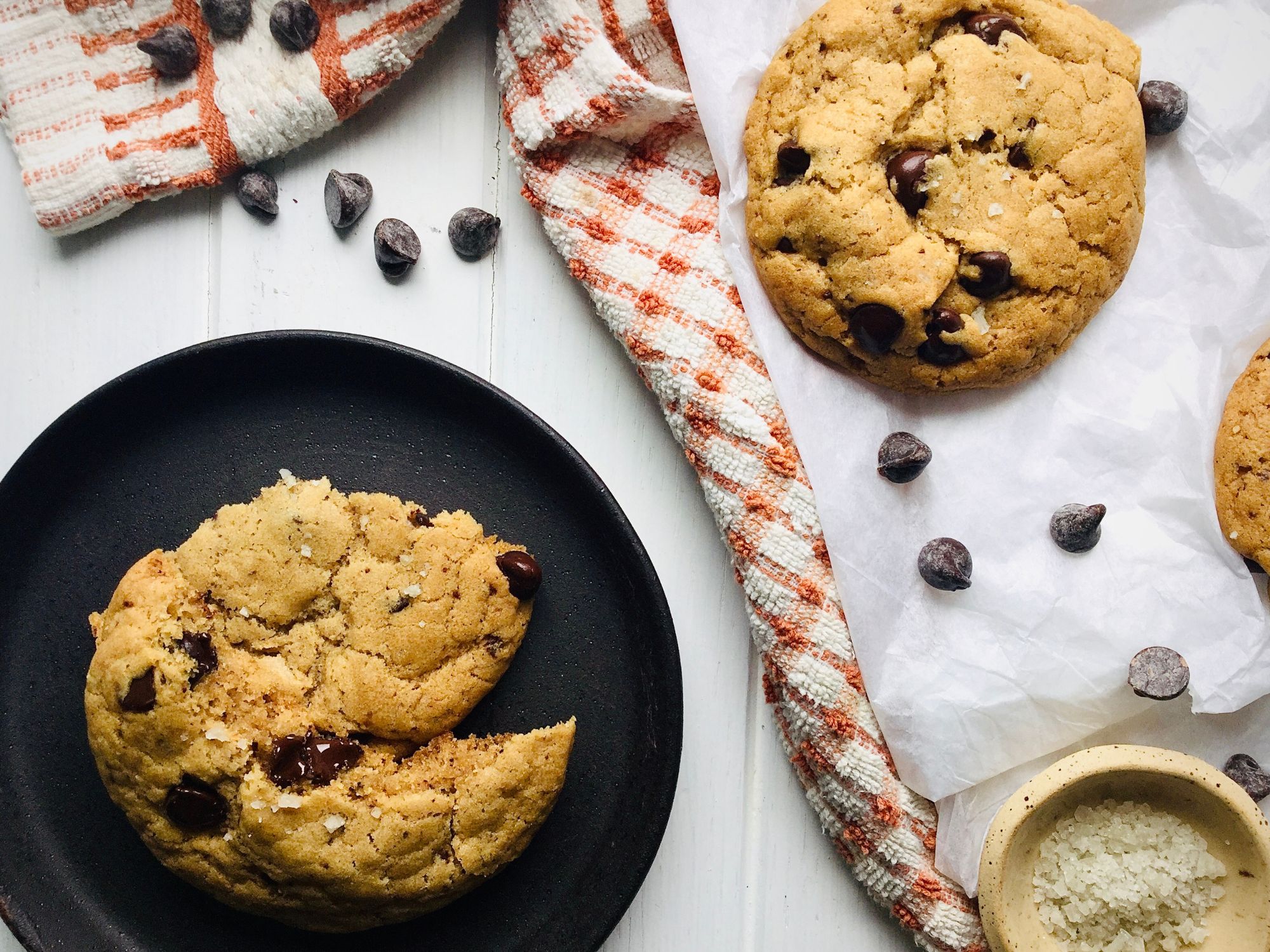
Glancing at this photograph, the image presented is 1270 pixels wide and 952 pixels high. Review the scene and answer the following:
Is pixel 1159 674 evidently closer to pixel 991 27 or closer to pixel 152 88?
pixel 991 27

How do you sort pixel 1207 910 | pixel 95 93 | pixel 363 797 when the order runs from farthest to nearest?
pixel 95 93
pixel 1207 910
pixel 363 797

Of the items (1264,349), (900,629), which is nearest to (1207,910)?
(900,629)

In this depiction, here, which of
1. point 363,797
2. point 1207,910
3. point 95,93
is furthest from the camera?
point 95,93

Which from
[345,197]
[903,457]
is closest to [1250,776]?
[903,457]

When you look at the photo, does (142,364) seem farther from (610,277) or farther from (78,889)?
(78,889)

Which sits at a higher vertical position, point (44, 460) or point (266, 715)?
point (44, 460)

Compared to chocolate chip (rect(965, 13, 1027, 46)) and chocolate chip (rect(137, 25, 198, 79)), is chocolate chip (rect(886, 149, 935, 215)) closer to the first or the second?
chocolate chip (rect(965, 13, 1027, 46))
